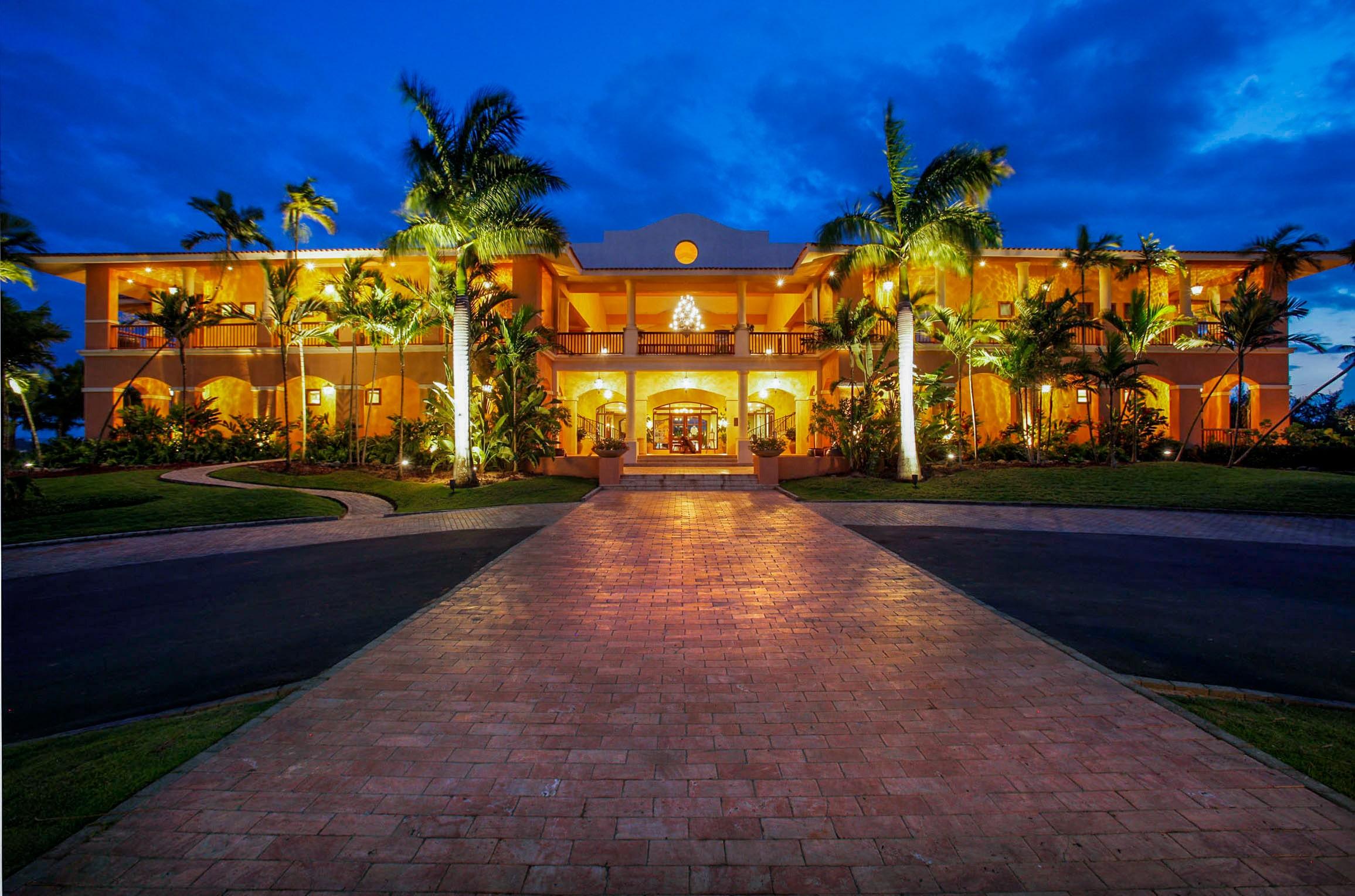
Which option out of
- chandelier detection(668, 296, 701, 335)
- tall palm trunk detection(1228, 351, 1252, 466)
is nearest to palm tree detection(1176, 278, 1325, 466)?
tall palm trunk detection(1228, 351, 1252, 466)

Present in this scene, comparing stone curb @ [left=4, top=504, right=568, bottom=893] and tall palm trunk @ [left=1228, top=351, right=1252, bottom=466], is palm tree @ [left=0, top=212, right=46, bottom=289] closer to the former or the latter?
stone curb @ [left=4, top=504, right=568, bottom=893]

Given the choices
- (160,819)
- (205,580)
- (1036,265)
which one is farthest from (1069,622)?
(1036,265)

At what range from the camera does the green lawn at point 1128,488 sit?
12.4 meters

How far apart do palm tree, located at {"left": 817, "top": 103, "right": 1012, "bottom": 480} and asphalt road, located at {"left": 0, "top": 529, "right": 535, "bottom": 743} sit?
453 inches

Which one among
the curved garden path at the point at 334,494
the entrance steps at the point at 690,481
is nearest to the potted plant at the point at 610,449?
the entrance steps at the point at 690,481

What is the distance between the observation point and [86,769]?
3.08 meters

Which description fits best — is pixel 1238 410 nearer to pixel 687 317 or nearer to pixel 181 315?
→ pixel 687 317

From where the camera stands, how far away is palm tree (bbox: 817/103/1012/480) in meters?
14.8

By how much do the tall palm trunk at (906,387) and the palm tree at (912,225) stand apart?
0.05 ft

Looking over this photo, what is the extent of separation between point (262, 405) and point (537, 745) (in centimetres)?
2378

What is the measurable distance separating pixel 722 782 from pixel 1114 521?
1114 centimetres

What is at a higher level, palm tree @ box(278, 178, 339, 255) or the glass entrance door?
palm tree @ box(278, 178, 339, 255)

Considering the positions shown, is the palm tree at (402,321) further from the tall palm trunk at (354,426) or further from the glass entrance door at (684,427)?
the glass entrance door at (684,427)

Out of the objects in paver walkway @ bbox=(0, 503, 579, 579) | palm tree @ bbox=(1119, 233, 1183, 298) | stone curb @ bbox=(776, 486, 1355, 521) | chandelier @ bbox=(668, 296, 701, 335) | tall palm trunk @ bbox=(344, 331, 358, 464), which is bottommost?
paver walkway @ bbox=(0, 503, 579, 579)
